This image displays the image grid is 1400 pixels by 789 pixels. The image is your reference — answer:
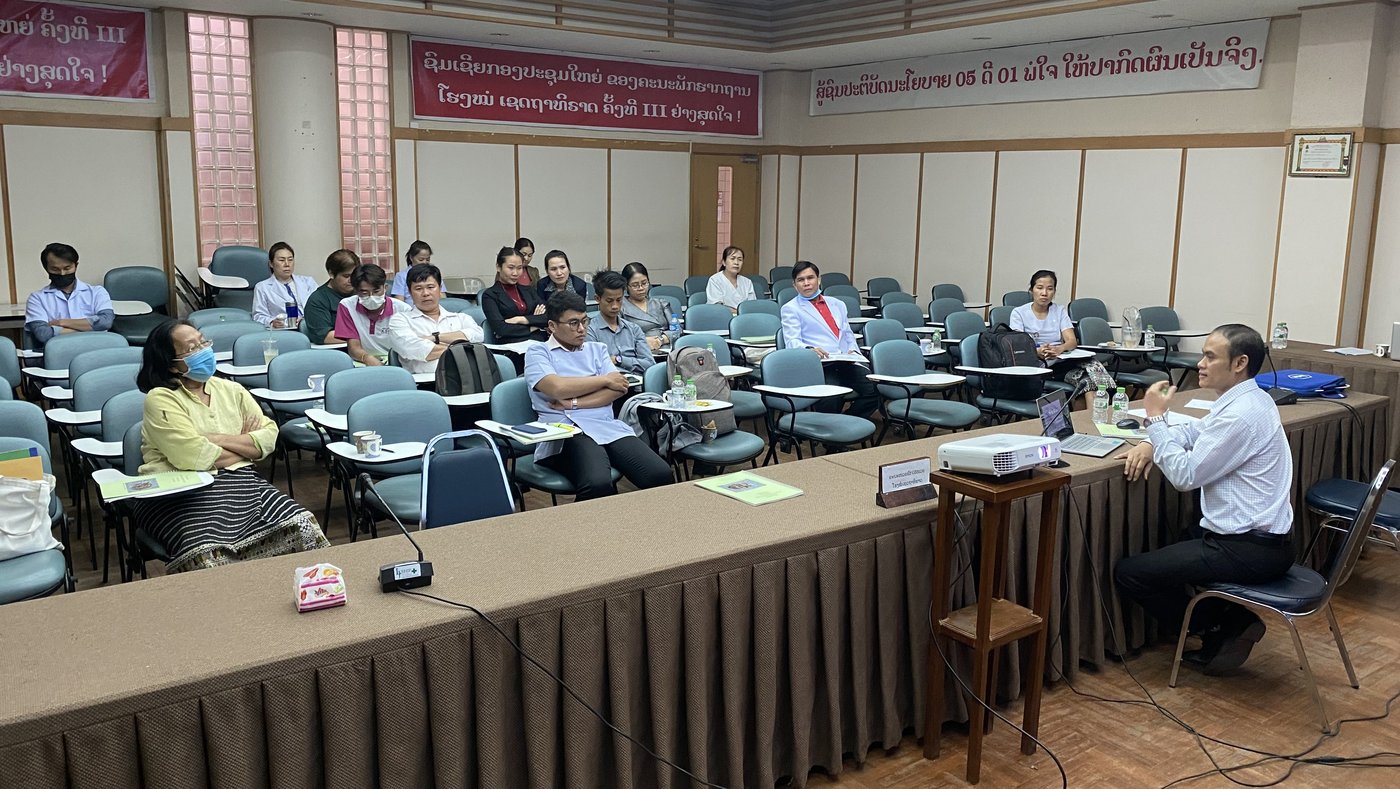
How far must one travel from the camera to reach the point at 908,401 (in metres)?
6.77

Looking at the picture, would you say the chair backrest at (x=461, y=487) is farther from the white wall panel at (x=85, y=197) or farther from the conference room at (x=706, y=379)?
the white wall panel at (x=85, y=197)

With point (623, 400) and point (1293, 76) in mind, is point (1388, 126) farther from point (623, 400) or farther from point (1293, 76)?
point (623, 400)

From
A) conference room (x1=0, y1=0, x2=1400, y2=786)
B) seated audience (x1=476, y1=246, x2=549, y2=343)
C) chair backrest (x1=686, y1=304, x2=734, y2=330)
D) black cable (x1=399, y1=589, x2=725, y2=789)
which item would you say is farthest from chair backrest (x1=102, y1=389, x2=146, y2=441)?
chair backrest (x1=686, y1=304, x2=734, y2=330)

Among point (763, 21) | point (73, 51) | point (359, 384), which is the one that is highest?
point (763, 21)

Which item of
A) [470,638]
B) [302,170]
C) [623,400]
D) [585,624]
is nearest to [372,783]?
[470,638]

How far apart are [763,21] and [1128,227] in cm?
466

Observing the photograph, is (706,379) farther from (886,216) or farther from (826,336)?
(886,216)

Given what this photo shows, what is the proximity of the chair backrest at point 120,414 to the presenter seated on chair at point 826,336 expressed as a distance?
159 inches

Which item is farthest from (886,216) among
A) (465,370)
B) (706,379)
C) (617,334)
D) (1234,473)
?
(1234,473)

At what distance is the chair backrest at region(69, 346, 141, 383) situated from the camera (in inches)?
227

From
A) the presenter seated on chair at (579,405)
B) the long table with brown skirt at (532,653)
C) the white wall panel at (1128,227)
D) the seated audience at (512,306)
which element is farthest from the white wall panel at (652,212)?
the long table with brown skirt at (532,653)

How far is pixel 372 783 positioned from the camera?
2.64 metres

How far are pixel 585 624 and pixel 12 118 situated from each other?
9.37 meters

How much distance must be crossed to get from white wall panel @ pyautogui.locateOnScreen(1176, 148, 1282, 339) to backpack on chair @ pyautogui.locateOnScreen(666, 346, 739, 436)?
20.7 ft
